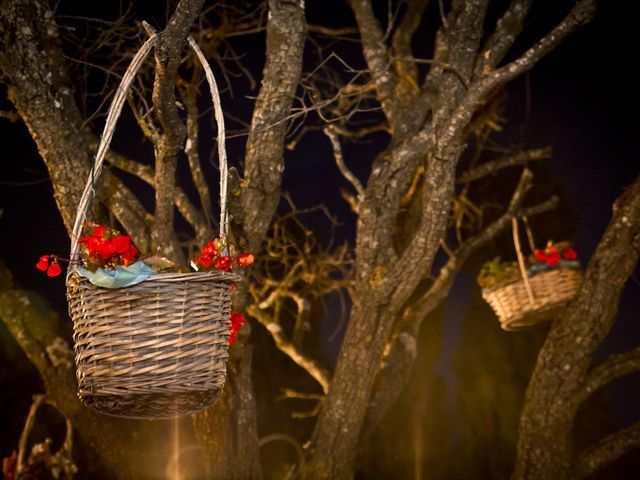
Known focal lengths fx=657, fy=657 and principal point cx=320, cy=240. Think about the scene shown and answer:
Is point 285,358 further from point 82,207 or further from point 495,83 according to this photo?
point 82,207

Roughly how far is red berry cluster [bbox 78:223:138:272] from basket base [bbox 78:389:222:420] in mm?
321

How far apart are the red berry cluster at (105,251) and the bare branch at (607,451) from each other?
2.44 meters

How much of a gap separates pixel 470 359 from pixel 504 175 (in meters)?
1.66

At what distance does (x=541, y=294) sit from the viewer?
3.07 m

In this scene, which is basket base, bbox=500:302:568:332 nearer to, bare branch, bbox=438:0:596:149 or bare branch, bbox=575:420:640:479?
bare branch, bbox=575:420:640:479

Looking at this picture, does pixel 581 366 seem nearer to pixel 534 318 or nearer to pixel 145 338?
pixel 534 318

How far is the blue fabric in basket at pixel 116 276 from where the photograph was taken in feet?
4.98

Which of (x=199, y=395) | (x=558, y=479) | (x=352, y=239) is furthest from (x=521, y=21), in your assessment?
(x=352, y=239)

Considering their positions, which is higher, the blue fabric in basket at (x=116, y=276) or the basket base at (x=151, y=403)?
the blue fabric in basket at (x=116, y=276)

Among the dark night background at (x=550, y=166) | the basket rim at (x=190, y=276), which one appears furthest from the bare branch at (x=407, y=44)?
the basket rim at (x=190, y=276)

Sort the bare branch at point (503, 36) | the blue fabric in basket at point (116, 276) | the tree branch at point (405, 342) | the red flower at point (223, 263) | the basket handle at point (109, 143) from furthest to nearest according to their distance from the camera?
the tree branch at point (405, 342) < the bare branch at point (503, 36) < the red flower at point (223, 263) < the basket handle at point (109, 143) < the blue fabric in basket at point (116, 276)

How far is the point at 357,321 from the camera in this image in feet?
10.0

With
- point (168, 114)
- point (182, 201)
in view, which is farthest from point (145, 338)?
point (182, 201)

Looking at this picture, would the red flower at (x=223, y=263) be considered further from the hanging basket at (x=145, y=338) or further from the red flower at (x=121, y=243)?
the red flower at (x=121, y=243)
